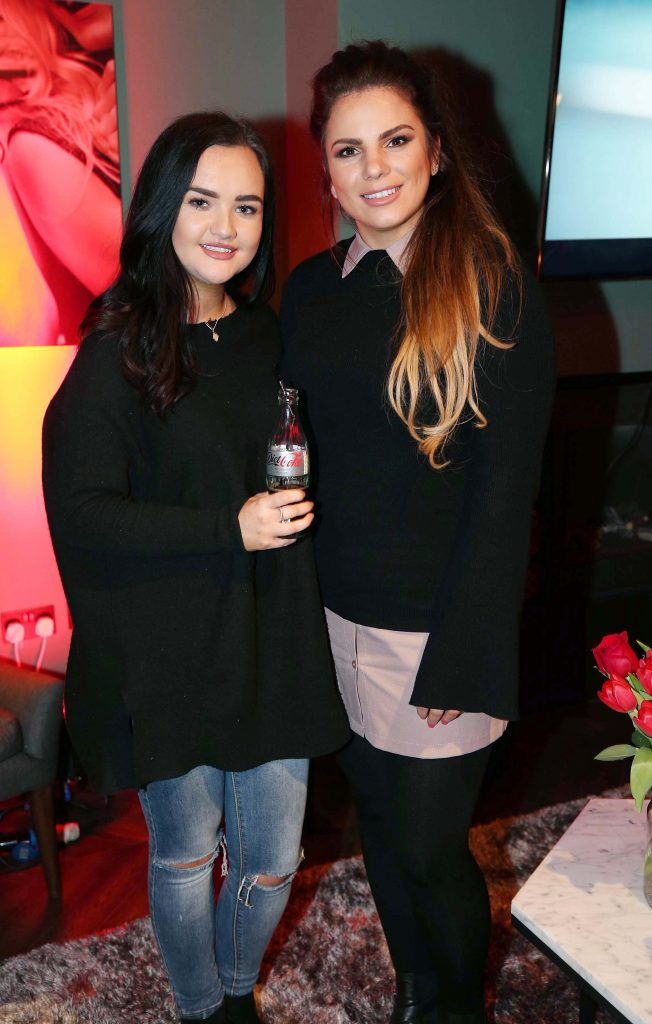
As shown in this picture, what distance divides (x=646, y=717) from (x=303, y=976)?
3.51 ft

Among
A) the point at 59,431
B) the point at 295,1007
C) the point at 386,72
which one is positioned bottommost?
the point at 295,1007

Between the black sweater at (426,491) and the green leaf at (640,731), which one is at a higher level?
the black sweater at (426,491)

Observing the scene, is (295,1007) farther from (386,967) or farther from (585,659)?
(585,659)

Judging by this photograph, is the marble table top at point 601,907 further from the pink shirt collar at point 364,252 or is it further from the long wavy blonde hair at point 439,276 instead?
the pink shirt collar at point 364,252

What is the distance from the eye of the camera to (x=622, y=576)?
3479 millimetres

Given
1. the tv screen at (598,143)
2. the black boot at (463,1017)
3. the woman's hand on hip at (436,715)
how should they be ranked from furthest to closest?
the tv screen at (598,143), the black boot at (463,1017), the woman's hand on hip at (436,715)

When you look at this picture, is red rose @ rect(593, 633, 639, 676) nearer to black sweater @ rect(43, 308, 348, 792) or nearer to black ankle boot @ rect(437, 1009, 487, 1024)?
black sweater @ rect(43, 308, 348, 792)

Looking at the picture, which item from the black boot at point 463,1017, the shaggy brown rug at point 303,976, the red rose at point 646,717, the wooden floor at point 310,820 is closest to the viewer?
the red rose at point 646,717

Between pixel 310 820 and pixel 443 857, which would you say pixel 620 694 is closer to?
pixel 443 857

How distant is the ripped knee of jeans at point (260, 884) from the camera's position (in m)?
1.58

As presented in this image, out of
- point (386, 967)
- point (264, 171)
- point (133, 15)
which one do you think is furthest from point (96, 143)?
point (386, 967)

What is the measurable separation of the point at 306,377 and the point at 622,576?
2276 millimetres

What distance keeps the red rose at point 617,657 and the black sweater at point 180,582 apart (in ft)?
1.39


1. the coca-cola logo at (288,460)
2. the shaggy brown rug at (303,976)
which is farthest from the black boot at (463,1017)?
the coca-cola logo at (288,460)
